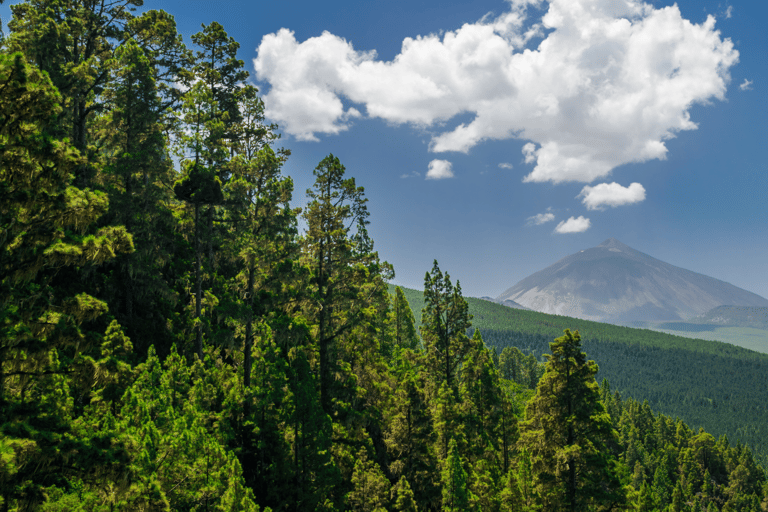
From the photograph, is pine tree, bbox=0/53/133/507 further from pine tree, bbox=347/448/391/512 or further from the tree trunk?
pine tree, bbox=347/448/391/512

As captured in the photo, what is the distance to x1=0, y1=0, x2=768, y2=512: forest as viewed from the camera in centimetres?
686

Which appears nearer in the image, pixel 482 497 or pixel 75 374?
pixel 75 374

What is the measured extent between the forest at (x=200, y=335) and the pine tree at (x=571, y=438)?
3.5 inches

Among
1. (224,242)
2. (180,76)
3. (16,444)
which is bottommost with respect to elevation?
(16,444)

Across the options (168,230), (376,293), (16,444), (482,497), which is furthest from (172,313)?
(482,497)

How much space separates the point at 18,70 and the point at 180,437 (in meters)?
9.25

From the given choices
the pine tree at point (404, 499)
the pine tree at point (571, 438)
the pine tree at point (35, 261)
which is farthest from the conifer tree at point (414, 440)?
the pine tree at point (35, 261)

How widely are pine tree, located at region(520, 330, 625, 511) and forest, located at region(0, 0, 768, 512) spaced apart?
88mm

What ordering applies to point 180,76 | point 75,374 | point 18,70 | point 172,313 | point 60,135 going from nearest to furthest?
point 18,70 < point 75,374 < point 60,135 < point 172,313 < point 180,76

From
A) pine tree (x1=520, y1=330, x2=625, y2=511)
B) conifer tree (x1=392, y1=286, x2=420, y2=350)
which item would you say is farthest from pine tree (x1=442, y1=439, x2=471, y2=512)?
conifer tree (x1=392, y1=286, x2=420, y2=350)

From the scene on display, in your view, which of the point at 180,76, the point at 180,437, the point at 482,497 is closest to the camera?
the point at 180,437

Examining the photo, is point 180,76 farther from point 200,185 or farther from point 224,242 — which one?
point 224,242

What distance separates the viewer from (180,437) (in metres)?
11.2

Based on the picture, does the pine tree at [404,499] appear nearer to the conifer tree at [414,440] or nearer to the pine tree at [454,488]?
the pine tree at [454,488]
